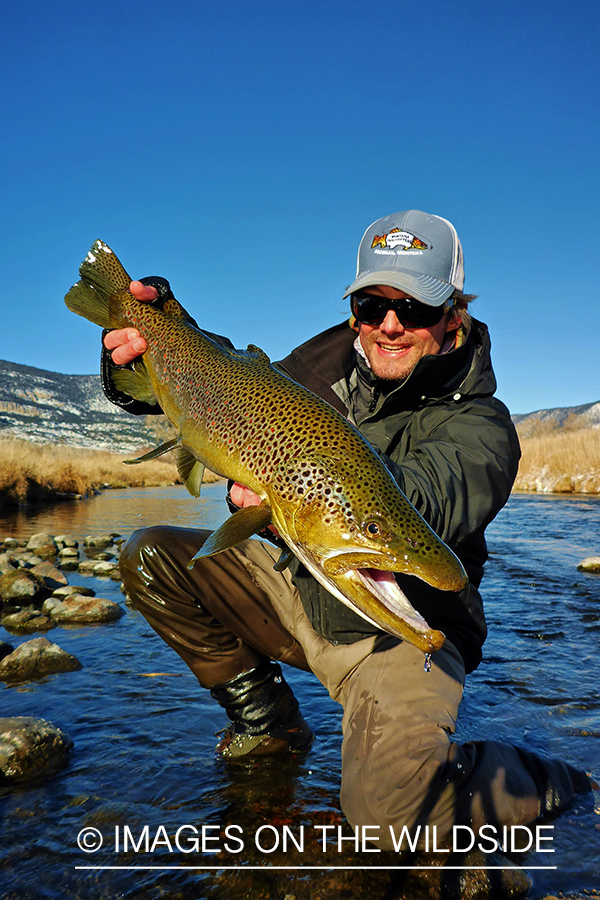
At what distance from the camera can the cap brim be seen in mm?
3098

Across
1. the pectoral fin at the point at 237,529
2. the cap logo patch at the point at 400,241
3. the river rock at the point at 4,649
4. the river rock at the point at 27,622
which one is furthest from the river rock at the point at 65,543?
the pectoral fin at the point at 237,529

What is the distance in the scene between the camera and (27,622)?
17.0 feet

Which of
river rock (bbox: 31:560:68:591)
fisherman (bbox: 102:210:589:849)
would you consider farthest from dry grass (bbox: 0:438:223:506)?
fisherman (bbox: 102:210:589:849)

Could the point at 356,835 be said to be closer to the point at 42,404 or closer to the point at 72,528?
the point at 72,528

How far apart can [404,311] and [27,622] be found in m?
4.05

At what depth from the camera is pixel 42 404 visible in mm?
72500

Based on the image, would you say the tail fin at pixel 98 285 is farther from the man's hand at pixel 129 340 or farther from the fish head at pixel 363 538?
the fish head at pixel 363 538

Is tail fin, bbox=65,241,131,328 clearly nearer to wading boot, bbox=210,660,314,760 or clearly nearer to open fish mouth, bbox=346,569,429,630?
wading boot, bbox=210,660,314,760

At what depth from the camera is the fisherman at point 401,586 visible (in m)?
2.32

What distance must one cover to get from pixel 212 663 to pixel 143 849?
1008 millimetres

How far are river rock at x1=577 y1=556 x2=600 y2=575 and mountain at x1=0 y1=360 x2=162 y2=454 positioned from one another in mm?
48125

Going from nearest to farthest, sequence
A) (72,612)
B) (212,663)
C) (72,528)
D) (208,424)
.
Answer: (208,424) < (212,663) < (72,612) < (72,528)

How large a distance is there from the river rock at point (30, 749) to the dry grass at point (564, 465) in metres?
19.9

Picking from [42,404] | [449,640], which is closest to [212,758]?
[449,640]
